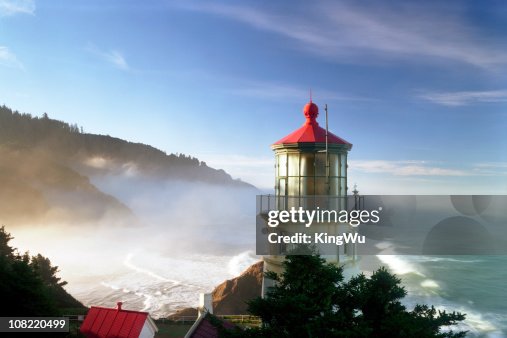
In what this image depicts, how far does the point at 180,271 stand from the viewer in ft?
182

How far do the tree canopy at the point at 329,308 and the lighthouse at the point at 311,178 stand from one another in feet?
9.44

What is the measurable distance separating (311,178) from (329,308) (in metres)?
4.18

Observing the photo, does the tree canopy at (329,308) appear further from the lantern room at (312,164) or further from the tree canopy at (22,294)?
the tree canopy at (22,294)

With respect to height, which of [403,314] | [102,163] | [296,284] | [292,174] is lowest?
[403,314]

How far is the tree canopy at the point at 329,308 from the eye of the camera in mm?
6613

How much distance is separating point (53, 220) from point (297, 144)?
8833 centimetres

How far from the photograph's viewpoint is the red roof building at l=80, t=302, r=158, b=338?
11773mm

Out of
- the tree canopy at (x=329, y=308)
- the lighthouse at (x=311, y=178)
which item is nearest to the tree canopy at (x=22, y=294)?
the tree canopy at (x=329, y=308)

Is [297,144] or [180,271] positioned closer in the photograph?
[297,144]

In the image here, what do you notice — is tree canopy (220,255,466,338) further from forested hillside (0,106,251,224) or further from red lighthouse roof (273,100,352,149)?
forested hillside (0,106,251,224)

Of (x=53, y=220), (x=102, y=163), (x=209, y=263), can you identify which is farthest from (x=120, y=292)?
(x=102, y=163)

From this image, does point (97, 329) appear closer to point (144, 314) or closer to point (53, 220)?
point (144, 314)

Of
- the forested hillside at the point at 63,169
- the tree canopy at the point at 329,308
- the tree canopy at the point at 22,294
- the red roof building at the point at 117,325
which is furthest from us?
the forested hillside at the point at 63,169

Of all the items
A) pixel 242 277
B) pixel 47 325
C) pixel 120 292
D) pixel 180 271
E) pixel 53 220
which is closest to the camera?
pixel 47 325
